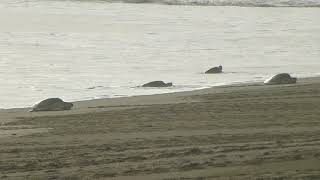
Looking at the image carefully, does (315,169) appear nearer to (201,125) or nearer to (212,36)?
(201,125)

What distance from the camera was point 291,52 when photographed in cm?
2477

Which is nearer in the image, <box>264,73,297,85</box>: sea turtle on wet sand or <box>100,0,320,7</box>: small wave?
<box>264,73,297,85</box>: sea turtle on wet sand

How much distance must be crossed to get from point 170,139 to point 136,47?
1675cm

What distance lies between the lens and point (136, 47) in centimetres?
2462

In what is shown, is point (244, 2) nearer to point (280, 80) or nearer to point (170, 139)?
point (280, 80)

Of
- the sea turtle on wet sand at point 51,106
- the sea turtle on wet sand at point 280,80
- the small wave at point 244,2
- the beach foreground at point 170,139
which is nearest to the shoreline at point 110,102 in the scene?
the beach foreground at point 170,139

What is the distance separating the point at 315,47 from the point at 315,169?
2079cm

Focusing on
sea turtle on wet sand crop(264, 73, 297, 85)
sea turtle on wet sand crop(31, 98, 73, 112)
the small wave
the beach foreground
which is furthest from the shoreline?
the small wave

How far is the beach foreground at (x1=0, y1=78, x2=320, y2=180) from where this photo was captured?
6344 millimetres

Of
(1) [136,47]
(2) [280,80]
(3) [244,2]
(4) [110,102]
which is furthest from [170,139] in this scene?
(3) [244,2]

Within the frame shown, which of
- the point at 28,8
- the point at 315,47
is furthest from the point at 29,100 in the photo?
the point at 28,8

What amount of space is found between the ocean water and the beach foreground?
8.25 ft

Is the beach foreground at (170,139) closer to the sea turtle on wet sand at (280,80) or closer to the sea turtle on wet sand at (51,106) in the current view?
the sea turtle on wet sand at (51,106)

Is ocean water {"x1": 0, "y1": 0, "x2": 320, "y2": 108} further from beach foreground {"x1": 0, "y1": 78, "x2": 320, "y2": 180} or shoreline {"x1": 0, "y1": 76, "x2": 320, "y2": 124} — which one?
beach foreground {"x1": 0, "y1": 78, "x2": 320, "y2": 180}
